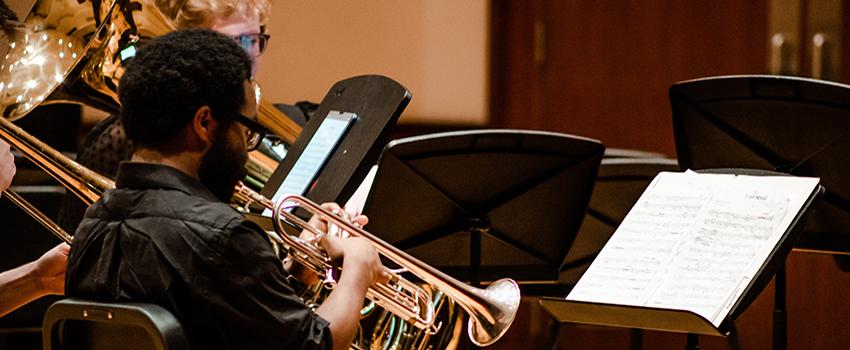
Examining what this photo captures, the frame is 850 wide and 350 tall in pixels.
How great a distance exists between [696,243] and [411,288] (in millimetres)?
512

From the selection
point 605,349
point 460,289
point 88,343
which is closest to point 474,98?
point 605,349

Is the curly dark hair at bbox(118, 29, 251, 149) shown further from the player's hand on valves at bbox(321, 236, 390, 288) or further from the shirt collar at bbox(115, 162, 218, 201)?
the player's hand on valves at bbox(321, 236, 390, 288)

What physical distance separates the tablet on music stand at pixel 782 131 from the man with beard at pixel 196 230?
88 cm

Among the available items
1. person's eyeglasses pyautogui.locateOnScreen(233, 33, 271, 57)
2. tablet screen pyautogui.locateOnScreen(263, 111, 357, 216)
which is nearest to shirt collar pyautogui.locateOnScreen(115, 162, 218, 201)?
tablet screen pyautogui.locateOnScreen(263, 111, 357, 216)

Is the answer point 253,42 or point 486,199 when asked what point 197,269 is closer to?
point 486,199

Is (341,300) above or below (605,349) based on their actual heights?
above

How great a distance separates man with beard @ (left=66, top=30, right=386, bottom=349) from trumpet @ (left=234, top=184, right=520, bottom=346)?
0.24 ft

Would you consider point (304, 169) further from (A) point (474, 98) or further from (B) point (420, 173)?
(A) point (474, 98)

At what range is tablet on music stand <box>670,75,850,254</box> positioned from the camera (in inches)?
94.3

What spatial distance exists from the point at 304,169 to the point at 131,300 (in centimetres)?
74

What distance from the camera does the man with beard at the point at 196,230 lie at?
6.00ft

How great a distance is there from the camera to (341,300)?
1993 mm

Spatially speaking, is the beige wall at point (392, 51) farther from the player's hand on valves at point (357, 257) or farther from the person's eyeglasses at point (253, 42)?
the player's hand on valves at point (357, 257)

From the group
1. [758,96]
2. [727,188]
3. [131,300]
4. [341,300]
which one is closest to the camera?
[131,300]
